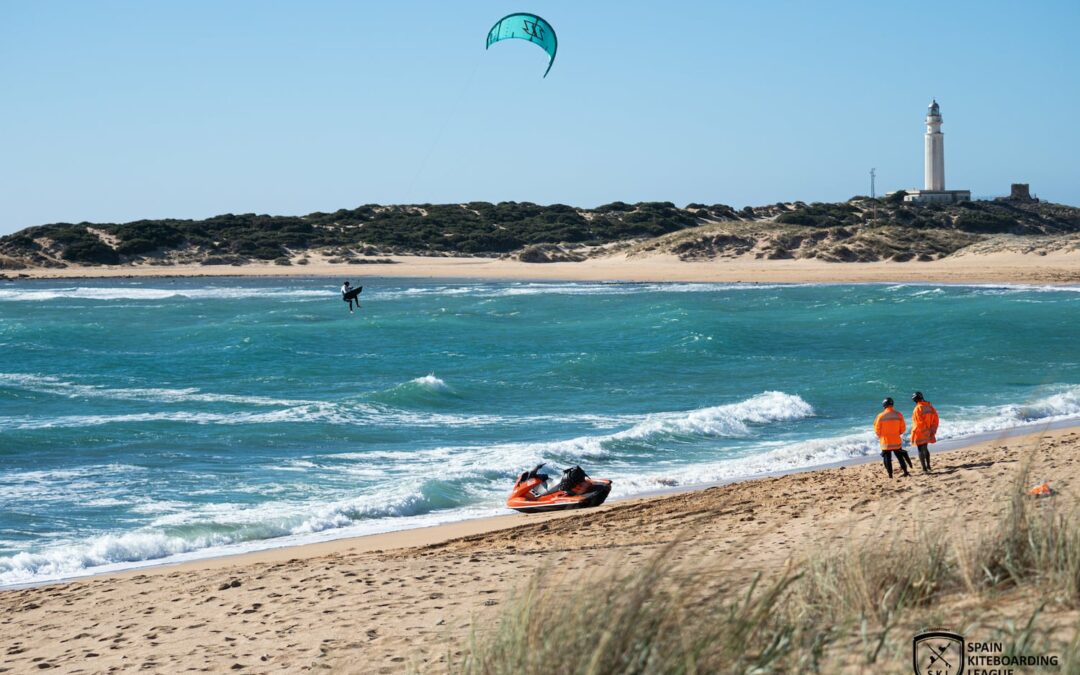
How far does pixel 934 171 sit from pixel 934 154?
1.58 meters

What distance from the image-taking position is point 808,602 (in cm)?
473

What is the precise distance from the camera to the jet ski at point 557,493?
38.5 ft

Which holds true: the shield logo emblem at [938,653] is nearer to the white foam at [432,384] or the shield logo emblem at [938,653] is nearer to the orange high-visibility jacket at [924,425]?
the orange high-visibility jacket at [924,425]

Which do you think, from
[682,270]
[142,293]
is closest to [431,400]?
[142,293]

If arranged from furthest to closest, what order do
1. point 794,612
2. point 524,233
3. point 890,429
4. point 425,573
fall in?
1. point 524,233
2. point 890,429
3. point 425,573
4. point 794,612

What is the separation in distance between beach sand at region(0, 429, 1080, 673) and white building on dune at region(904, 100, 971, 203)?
71439mm

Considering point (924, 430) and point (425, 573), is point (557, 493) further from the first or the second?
point (924, 430)

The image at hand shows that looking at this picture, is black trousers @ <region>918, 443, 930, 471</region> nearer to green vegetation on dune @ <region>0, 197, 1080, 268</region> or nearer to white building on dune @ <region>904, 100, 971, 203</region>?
green vegetation on dune @ <region>0, 197, 1080, 268</region>

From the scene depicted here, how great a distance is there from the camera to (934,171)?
8156 centimetres

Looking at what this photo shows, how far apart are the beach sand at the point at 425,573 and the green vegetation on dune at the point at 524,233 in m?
46.1

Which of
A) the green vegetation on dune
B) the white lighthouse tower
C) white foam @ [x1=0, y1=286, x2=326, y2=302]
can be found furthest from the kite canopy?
the white lighthouse tower

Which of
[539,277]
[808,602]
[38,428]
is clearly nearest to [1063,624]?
[808,602]

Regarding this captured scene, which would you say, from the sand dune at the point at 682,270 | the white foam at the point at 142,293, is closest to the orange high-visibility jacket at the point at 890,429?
the sand dune at the point at 682,270

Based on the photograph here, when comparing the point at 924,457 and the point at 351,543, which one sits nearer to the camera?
the point at 351,543
